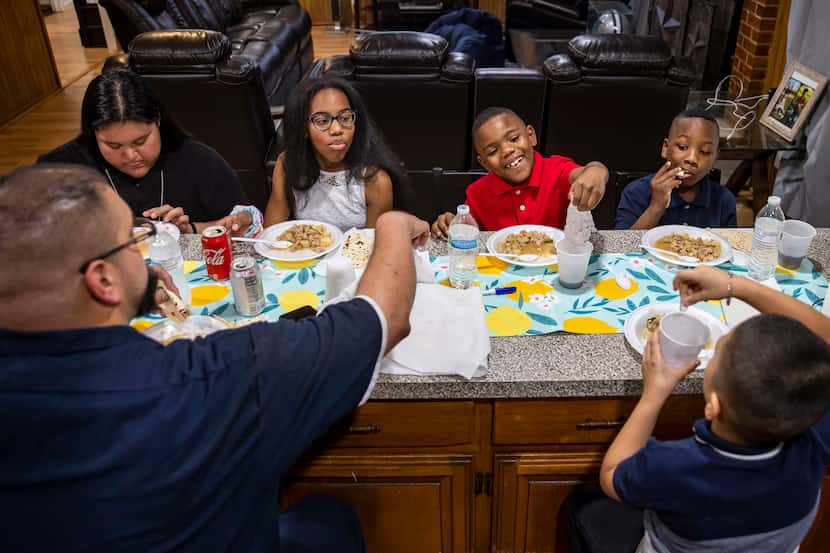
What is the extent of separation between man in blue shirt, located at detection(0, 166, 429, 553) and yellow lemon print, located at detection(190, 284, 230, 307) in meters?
0.63

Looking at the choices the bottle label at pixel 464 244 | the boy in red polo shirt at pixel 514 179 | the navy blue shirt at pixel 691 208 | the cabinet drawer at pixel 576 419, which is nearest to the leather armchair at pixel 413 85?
the boy in red polo shirt at pixel 514 179

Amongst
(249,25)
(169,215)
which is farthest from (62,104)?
(169,215)

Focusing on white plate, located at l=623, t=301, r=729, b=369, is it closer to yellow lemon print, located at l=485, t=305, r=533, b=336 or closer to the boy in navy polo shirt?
yellow lemon print, located at l=485, t=305, r=533, b=336

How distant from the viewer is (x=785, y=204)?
386 cm

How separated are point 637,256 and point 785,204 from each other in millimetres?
2574

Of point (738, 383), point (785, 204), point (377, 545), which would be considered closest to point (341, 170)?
point (377, 545)

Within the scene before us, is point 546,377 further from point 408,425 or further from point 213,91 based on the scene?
point 213,91

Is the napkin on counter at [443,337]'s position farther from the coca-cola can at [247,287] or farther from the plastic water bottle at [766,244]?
the plastic water bottle at [766,244]

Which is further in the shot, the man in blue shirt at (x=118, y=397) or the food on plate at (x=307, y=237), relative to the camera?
the food on plate at (x=307, y=237)

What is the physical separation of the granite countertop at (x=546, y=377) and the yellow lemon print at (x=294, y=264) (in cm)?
54

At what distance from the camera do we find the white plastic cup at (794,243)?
5.61ft

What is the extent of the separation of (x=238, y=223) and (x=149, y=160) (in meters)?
0.41

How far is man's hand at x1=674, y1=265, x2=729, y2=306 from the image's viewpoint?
55.8 inches

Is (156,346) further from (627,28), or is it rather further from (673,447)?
(627,28)
